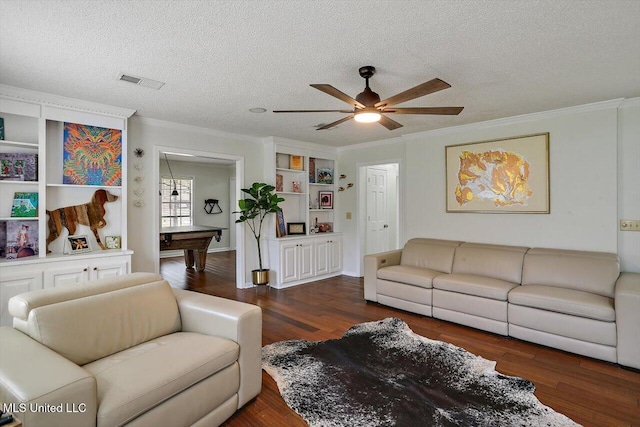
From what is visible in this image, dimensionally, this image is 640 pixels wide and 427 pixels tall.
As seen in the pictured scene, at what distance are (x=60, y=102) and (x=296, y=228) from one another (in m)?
3.66

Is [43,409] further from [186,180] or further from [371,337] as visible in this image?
[186,180]

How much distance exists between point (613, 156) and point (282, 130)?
401 cm

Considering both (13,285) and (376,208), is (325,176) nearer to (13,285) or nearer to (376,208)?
(376,208)

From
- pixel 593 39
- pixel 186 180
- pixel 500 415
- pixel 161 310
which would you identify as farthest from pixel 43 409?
pixel 186 180

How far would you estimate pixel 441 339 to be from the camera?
3326 millimetres

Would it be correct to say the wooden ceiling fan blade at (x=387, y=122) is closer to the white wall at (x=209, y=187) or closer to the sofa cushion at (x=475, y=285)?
the sofa cushion at (x=475, y=285)

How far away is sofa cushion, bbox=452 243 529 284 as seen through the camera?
150 inches

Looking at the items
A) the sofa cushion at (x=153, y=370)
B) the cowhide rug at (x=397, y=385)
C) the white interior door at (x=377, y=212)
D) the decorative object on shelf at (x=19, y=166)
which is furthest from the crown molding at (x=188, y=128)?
the cowhide rug at (x=397, y=385)

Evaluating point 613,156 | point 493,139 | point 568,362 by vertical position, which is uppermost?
point 493,139

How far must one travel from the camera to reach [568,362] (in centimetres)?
284

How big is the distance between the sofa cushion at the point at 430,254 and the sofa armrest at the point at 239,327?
9.51 feet

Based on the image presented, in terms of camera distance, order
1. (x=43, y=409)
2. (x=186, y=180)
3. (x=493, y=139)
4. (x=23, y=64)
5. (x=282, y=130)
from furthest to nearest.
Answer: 1. (x=186, y=180)
2. (x=282, y=130)
3. (x=493, y=139)
4. (x=23, y=64)
5. (x=43, y=409)

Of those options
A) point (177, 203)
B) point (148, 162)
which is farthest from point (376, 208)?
point (177, 203)

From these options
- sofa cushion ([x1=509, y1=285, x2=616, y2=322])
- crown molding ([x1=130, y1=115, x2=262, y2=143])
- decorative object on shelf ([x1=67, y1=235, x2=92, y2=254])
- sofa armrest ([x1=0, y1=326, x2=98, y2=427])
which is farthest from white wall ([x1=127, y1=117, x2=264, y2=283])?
sofa cushion ([x1=509, y1=285, x2=616, y2=322])
